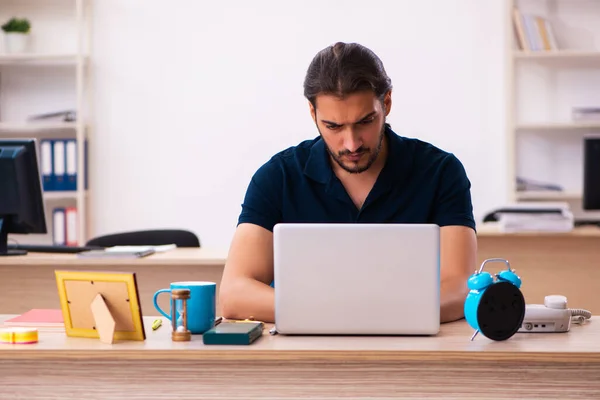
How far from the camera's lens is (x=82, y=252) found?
10.7 feet

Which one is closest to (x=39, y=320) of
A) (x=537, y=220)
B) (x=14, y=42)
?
(x=537, y=220)

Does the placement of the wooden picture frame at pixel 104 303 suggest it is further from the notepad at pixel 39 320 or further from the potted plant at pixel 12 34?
the potted plant at pixel 12 34

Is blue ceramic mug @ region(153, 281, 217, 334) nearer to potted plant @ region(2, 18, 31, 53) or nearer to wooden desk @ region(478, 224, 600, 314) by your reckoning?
wooden desk @ region(478, 224, 600, 314)

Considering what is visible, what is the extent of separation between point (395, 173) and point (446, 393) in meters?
0.79

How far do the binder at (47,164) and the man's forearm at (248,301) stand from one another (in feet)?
10.4

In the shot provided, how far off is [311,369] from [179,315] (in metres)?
0.29

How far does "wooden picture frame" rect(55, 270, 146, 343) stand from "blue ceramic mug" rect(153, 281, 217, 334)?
66 millimetres

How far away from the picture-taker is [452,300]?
1.81 meters

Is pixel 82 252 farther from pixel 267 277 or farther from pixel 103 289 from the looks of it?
pixel 103 289

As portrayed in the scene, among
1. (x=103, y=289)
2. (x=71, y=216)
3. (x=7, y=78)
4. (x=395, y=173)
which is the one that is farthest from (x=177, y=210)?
(x=103, y=289)

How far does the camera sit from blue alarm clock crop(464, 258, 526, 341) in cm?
155

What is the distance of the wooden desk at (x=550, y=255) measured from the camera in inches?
146

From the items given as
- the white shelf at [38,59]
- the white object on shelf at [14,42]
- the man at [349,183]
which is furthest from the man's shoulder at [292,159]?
the white object on shelf at [14,42]

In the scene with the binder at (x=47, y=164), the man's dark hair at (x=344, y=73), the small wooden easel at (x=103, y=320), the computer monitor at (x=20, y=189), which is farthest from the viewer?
the binder at (x=47, y=164)
